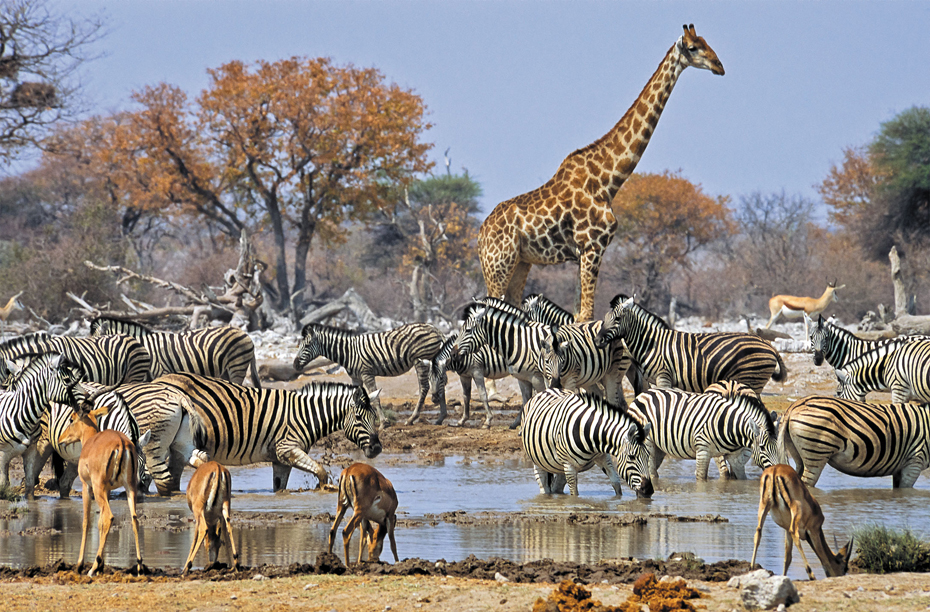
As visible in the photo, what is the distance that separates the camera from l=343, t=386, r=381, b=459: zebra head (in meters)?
9.92

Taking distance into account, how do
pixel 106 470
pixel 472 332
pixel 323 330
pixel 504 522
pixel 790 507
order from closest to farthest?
pixel 790 507 → pixel 106 470 → pixel 504 522 → pixel 472 332 → pixel 323 330

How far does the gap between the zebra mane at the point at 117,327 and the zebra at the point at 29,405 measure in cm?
528

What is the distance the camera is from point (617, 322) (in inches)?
501

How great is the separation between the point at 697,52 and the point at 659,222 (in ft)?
117

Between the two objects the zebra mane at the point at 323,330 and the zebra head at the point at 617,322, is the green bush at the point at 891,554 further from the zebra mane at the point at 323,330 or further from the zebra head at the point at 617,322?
the zebra mane at the point at 323,330

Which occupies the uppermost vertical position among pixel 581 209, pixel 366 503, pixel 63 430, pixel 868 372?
pixel 581 209

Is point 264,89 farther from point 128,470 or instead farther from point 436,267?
point 128,470

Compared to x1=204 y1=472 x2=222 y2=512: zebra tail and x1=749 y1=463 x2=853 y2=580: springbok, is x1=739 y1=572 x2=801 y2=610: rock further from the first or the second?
x1=204 y1=472 x2=222 y2=512: zebra tail

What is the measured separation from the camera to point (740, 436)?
1009 cm

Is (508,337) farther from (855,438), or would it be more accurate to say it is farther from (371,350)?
(855,438)

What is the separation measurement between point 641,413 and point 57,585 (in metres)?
5.88

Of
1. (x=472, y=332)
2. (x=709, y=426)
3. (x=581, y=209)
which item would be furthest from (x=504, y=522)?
(x=581, y=209)

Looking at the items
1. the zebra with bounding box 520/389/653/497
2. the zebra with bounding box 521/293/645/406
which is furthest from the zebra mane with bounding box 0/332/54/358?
the zebra with bounding box 520/389/653/497

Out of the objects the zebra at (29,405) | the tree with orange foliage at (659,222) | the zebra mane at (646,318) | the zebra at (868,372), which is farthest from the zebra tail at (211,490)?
the tree with orange foliage at (659,222)
